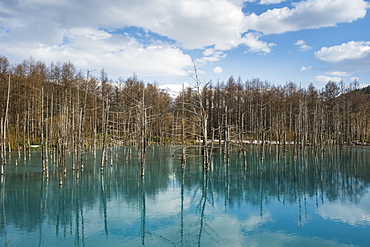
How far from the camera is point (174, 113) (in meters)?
45.3

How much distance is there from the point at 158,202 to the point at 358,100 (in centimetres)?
4612

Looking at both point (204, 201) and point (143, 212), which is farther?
point (204, 201)

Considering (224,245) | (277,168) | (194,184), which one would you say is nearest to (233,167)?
(277,168)

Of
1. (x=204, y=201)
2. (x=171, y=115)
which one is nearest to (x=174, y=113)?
(x=171, y=115)

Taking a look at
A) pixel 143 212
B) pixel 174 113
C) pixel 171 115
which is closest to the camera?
pixel 143 212

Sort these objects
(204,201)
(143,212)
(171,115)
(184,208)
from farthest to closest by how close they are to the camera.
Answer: (171,115) < (204,201) < (184,208) < (143,212)

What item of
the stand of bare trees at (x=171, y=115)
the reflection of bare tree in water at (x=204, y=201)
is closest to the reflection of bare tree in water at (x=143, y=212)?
the reflection of bare tree in water at (x=204, y=201)

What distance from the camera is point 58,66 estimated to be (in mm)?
43094

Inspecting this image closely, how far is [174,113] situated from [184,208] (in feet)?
112

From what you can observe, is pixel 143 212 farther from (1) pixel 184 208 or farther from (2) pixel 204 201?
(2) pixel 204 201

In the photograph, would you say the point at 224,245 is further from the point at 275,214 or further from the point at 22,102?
the point at 22,102

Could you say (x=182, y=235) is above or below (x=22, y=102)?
below

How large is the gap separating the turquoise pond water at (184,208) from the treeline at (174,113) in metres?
3.09

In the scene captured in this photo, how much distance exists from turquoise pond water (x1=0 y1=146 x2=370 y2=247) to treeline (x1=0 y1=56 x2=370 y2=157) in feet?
10.1
